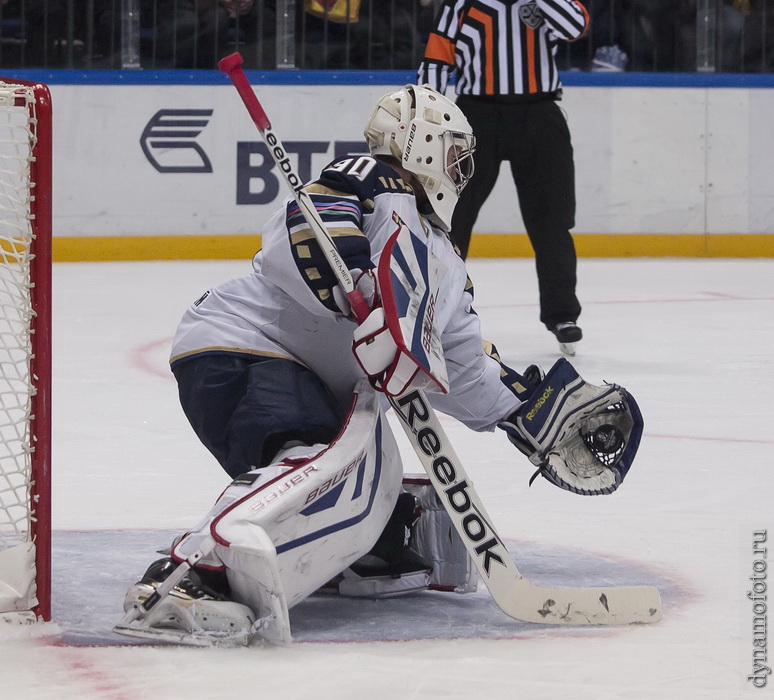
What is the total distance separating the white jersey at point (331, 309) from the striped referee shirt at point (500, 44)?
9.23 ft

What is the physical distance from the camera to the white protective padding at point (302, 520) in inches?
69.2

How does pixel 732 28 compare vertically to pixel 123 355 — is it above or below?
above

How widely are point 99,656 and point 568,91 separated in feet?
19.8

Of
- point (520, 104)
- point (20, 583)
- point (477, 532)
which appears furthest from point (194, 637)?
point (520, 104)

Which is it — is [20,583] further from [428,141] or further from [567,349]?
[567,349]

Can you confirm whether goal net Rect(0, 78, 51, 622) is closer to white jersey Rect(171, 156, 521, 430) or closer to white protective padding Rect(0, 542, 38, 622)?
white protective padding Rect(0, 542, 38, 622)

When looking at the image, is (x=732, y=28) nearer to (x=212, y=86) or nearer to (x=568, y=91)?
(x=568, y=91)

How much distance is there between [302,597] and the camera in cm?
187

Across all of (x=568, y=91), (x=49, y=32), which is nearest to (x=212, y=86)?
(x=49, y=32)

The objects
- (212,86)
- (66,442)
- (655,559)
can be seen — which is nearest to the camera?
(655,559)

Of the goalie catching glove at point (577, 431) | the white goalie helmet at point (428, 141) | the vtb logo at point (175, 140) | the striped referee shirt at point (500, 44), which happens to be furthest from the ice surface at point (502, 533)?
the vtb logo at point (175, 140)

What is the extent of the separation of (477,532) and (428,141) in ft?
2.00

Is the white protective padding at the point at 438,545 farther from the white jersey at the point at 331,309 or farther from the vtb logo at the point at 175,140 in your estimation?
the vtb logo at the point at 175,140

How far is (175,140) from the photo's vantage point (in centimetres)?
719
